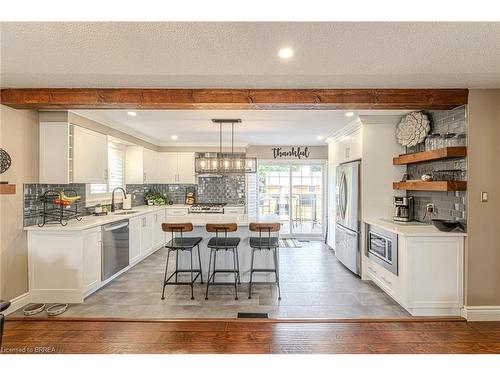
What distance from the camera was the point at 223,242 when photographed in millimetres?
3645

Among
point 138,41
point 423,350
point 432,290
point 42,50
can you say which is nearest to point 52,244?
point 42,50

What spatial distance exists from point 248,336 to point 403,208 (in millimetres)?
2711

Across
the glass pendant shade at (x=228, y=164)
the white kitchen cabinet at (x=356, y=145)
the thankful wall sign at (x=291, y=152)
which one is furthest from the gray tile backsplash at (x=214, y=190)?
the white kitchen cabinet at (x=356, y=145)

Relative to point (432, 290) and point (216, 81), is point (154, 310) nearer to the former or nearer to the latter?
point (216, 81)

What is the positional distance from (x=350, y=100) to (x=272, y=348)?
250cm

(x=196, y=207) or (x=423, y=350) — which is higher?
(x=196, y=207)

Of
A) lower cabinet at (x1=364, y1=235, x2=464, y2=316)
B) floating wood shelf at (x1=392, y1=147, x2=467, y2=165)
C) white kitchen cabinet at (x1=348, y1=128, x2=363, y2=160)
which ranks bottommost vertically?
lower cabinet at (x1=364, y1=235, x2=464, y2=316)

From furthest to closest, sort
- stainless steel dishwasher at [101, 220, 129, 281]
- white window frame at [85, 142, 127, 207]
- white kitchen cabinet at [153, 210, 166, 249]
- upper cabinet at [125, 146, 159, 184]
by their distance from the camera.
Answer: upper cabinet at [125, 146, 159, 184], white kitchen cabinet at [153, 210, 166, 249], white window frame at [85, 142, 127, 207], stainless steel dishwasher at [101, 220, 129, 281]

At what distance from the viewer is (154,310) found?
10.1 ft

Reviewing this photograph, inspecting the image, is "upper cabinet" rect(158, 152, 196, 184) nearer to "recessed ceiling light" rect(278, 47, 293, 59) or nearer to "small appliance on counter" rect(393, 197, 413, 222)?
"small appliance on counter" rect(393, 197, 413, 222)

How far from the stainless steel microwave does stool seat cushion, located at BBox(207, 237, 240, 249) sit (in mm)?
1865

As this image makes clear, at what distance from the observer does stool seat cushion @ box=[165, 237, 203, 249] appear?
3.45 m

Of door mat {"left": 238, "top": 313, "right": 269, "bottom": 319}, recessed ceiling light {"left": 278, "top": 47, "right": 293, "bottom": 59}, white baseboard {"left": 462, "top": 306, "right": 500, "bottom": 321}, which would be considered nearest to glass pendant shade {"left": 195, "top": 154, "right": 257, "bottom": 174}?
door mat {"left": 238, "top": 313, "right": 269, "bottom": 319}
